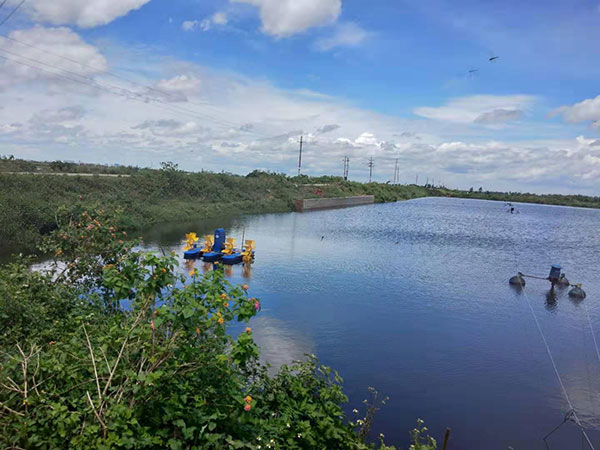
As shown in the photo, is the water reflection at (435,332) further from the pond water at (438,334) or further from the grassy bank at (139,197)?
the grassy bank at (139,197)

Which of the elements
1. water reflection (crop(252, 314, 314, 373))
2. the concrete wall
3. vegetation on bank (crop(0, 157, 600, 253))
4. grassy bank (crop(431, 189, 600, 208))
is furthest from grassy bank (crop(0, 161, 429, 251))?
grassy bank (crop(431, 189, 600, 208))

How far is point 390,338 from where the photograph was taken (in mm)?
12016

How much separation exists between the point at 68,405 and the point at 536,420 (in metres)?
8.22

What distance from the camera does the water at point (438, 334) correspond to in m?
8.44

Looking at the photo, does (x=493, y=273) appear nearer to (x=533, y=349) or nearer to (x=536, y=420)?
(x=533, y=349)

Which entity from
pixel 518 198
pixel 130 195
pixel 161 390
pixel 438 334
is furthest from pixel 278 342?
pixel 518 198

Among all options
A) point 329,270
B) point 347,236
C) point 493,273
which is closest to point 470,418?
point 329,270

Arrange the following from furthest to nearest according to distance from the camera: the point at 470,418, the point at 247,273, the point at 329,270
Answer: the point at 329,270, the point at 247,273, the point at 470,418

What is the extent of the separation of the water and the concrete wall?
2785 cm

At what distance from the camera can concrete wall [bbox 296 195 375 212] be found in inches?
2133

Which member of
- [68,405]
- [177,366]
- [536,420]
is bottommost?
[536,420]

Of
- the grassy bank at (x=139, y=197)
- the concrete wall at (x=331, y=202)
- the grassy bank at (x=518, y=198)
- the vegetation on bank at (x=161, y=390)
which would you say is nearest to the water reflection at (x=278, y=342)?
the vegetation on bank at (x=161, y=390)

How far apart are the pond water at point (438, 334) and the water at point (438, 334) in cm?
4

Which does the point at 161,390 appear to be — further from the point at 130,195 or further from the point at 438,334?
the point at 130,195
